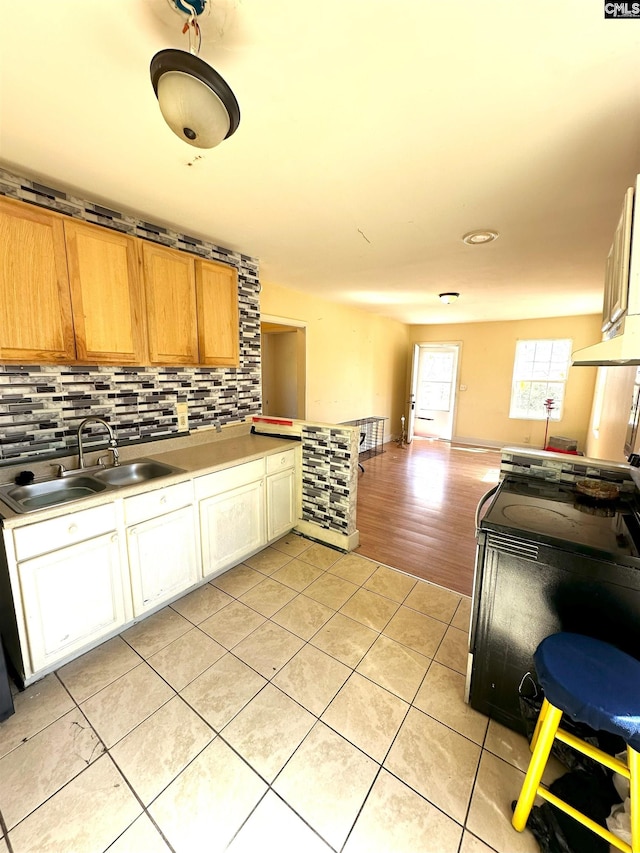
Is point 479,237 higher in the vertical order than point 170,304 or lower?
higher

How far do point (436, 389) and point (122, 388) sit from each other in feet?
20.6

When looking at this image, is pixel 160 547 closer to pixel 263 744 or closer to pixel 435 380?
pixel 263 744

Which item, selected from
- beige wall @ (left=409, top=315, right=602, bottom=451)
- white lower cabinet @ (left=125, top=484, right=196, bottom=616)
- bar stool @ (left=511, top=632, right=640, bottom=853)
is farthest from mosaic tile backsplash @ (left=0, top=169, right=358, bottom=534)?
beige wall @ (left=409, top=315, right=602, bottom=451)

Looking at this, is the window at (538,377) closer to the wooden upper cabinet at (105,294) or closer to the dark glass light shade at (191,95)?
the wooden upper cabinet at (105,294)

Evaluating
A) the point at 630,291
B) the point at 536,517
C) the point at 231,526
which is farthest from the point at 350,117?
the point at 231,526

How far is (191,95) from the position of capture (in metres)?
0.88

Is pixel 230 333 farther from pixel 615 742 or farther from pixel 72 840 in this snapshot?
pixel 615 742

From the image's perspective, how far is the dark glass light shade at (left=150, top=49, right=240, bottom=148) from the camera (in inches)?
33.2

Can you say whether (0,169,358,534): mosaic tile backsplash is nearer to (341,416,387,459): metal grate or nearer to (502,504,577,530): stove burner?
(502,504,577,530): stove burner

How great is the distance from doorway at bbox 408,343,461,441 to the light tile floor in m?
5.40

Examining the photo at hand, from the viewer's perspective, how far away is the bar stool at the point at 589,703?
36.4 inches

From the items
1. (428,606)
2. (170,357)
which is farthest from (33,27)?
(428,606)

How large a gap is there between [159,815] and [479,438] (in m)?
6.88

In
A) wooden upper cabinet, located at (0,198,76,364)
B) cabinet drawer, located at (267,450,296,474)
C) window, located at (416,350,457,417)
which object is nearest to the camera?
wooden upper cabinet, located at (0,198,76,364)
